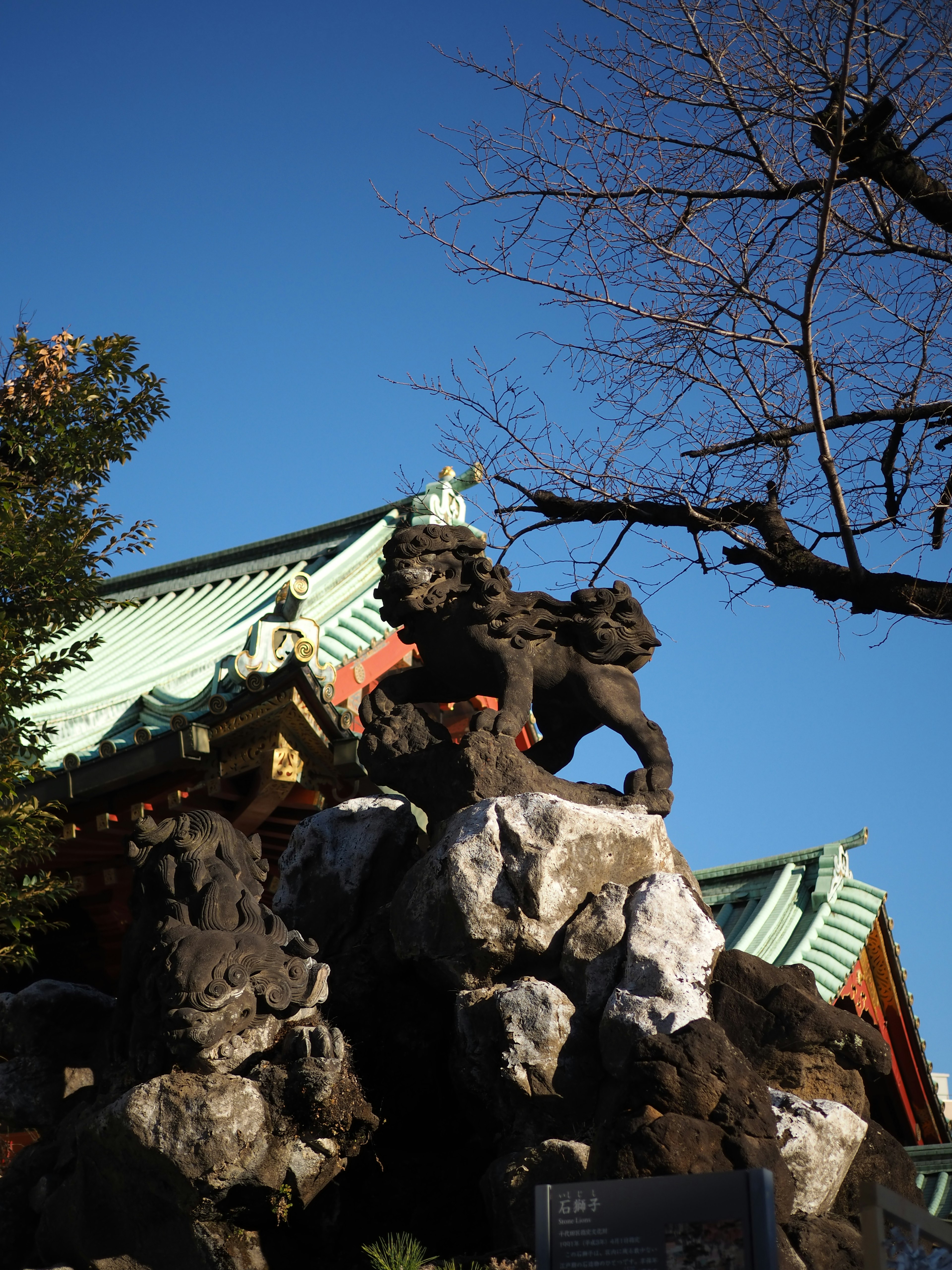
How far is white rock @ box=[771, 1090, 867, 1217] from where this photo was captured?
3.91m

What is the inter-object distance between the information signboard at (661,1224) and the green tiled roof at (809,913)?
6776 mm

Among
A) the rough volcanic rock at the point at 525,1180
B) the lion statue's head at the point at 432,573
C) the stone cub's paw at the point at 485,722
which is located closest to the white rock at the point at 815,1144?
the rough volcanic rock at the point at 525,1180

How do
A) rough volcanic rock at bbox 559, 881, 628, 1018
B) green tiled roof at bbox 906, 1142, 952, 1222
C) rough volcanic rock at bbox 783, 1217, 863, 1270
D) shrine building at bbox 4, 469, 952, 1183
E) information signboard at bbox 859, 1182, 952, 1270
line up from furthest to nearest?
shrine building at bbox 4, 469, 952, 1183 → green tiled roof at bbox 906, 1142, 952, 1222 → rough volcanic rock at bbox 559, 881, 628, 1018 → rough volcanic rock at bbox 783, 1217, 863, 1270 → information signboard at bbox 859, 1182, 952, 1270

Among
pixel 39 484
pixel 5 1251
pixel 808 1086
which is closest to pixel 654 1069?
pixel 808 1086

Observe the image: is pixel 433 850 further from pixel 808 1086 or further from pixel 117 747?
pixel 117 747

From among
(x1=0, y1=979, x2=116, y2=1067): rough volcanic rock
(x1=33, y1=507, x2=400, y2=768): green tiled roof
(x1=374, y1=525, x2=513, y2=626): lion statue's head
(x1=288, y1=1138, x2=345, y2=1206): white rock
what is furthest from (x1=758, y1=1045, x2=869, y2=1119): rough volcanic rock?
(x1=33, y1=507, x2=400, y2=768): green tiled roof

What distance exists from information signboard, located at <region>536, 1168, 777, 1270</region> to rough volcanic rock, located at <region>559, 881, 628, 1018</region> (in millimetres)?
1363

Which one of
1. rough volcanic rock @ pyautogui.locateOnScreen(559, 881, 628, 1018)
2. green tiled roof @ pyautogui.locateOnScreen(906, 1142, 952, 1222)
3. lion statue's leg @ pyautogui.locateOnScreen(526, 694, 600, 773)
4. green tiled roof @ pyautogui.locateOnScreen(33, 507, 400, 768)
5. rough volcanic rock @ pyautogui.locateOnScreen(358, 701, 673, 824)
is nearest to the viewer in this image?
rough volcanic rock @ pyautogui.locateOnScreen(559, 881, 628, 1018)

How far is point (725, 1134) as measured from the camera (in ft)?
12.1

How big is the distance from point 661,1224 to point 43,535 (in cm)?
507

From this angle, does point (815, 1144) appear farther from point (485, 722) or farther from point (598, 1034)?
point (485, 722)

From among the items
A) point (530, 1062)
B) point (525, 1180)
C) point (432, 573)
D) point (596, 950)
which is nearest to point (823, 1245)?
point (525, 1180)

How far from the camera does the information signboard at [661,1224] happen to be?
9.13 ft

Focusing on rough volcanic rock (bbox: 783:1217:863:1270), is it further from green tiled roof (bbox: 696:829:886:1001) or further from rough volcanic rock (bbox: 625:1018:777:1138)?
green tiled roof (bbox: 696:829:886:1001)
